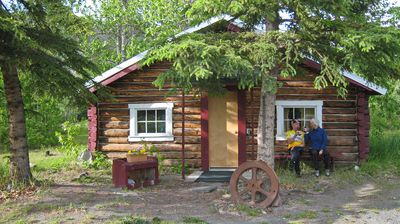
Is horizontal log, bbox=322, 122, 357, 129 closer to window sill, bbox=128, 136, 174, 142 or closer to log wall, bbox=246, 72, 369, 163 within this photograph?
log wall, bbox=246, 72, 369, 163

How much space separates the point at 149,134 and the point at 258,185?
546cm

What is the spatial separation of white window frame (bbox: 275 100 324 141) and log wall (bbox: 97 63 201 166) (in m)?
2.16

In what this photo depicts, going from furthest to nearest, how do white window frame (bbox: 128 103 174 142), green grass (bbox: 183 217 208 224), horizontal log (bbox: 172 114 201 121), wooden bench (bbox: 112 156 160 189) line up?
white window frame (bbox: 128 103 174 142) → horizontal log (bbox: 172 114 201 121) → wooden bench (bbox: 112 156 160 189) → green grass (bbox: 183 217 208 224)

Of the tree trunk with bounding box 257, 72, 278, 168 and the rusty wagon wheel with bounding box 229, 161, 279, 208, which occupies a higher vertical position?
the tree trunk with bounding box 257, 72, 278, 168

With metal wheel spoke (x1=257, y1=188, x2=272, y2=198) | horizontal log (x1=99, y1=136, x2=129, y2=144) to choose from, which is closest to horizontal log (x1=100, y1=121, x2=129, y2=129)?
horizontal log (x1=99, y1=136, x2=129, y2=144)

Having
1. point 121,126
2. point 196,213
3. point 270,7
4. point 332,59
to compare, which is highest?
point 270,7

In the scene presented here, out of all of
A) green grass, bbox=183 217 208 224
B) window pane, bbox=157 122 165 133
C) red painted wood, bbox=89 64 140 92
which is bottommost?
green grass, bbox=183 217 208 224

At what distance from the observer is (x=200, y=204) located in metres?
8.55

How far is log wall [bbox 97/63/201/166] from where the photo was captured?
41.5 ft

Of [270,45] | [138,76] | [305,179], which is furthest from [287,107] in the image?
[270,45]

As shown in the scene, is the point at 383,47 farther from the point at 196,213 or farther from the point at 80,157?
the point at 80,157

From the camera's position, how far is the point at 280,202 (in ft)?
27.1

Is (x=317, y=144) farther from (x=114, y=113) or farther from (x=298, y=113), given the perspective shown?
(x=114, y=113)

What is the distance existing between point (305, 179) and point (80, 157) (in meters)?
6.41
